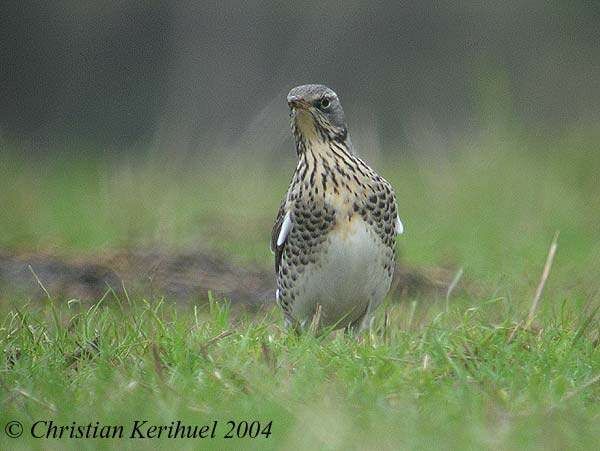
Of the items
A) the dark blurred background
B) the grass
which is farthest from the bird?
the dark blurred background

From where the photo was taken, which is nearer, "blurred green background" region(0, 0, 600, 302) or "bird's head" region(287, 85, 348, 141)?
"bird's head" region(287, 85, 348, 141)

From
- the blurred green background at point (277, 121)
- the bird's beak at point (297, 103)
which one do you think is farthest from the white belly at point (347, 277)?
the blurred green background at point (277, 121)

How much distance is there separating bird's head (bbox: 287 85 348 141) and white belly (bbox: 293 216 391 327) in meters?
0.50

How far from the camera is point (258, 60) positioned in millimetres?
20562

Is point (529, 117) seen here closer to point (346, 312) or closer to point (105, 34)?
point (105, 34)

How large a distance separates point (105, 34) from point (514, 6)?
22.0ft

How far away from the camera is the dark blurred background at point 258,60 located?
1889 cm

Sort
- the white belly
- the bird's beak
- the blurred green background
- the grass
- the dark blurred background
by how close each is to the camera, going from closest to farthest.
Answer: the grass, the white belly, the bird's beak, the blurred green background, the dark blurred background

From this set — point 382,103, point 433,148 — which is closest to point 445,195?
point 433,148

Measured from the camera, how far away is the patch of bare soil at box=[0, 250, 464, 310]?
25.1ft

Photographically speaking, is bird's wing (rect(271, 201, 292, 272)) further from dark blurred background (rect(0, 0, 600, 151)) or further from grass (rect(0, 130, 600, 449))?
dark blurred background (rect(0, 0, 600, 151))

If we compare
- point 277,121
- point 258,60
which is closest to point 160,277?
point 277,121

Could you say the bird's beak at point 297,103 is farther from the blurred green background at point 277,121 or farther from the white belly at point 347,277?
the blurred green background at point 277,121

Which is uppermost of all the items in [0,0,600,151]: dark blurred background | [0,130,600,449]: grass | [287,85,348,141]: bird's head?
[287,85,348,141]: bird's head
